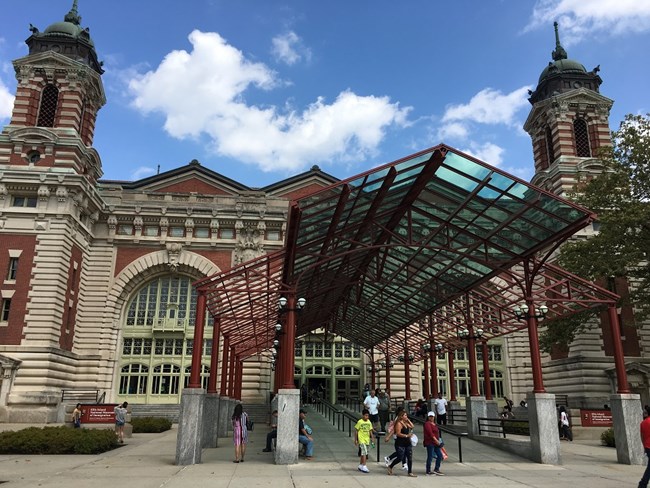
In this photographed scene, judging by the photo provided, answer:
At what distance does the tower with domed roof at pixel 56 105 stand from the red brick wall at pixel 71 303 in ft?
19.7

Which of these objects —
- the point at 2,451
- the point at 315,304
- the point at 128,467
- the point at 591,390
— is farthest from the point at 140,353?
the point at 591,390

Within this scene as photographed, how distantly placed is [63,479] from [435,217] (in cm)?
1254

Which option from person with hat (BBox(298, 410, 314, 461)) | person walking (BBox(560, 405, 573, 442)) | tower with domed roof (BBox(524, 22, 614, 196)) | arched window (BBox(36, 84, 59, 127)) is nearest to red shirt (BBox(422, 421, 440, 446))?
person with hat (BBox(298, 410, 314, 461))

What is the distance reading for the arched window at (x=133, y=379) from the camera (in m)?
37.7

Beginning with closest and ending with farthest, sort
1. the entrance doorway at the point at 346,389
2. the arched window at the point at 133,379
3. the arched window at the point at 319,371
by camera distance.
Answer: the arched window at the point at 133,379 < the entrance doorway at the point at 346,389 < the arched window at the point at 319,371

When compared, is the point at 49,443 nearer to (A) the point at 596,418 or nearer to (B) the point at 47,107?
(A) the point at 596,418

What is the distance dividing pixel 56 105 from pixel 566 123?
39.1 m

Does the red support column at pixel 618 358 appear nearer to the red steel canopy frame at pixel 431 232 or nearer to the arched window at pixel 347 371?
the red steel canopy frame at pixel 431 232

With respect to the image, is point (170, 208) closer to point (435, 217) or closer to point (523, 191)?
point (435, 217)

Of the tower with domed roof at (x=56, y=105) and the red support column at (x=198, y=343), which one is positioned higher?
the tower with domed roof at (x=56, y=105)

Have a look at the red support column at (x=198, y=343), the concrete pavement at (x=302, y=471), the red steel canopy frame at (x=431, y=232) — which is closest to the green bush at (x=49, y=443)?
the concrete pavement at (x=302, y=471)

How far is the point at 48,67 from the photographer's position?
37.9 m

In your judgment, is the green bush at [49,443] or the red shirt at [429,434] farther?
the green bush at [49,443]

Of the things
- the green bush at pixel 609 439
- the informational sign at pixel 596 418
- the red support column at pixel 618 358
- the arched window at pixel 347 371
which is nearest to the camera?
the red support column at pixel 618 358
